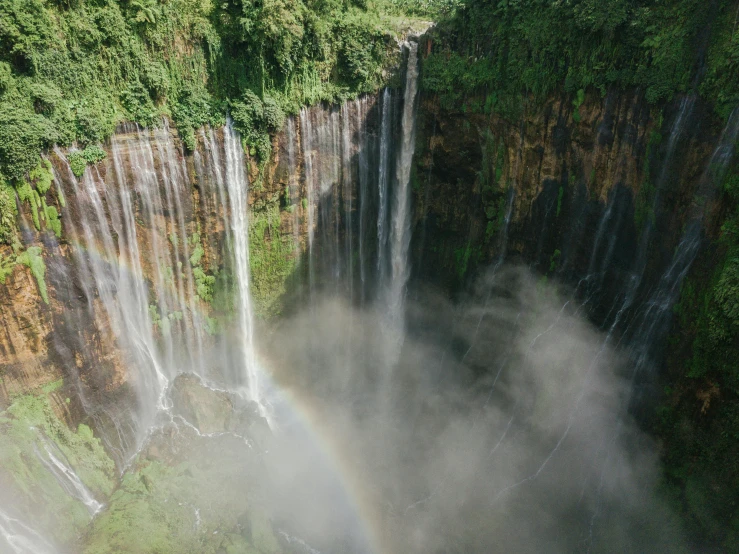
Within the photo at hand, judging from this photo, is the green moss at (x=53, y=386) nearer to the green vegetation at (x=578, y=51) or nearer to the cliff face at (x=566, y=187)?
the cliff face at (x=566, y=187)

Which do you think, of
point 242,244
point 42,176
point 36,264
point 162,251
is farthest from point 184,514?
point 42,176

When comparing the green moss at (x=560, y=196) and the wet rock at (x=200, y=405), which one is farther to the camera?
the wet rock at (x=200, y=405)

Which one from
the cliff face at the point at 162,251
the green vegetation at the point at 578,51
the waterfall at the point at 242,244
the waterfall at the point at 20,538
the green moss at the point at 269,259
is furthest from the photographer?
the green moss at the point at 269,259

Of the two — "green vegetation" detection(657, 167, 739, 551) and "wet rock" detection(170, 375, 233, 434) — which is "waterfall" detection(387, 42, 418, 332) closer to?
"wet rock" detection(170, 375, 233, 434)

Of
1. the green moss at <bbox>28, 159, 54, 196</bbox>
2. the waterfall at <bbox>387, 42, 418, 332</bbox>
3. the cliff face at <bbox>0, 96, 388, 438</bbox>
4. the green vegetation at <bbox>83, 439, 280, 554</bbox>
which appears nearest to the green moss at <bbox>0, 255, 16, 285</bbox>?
the cliff face at <bbox>0, 96, 388, 438</bbox>

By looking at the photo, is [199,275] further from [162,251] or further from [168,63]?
[168,63]

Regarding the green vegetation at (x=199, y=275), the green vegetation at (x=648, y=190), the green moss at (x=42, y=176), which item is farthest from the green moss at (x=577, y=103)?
the green moss at (x=42, y=176)

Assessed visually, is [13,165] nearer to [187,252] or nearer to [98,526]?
[187,252]
